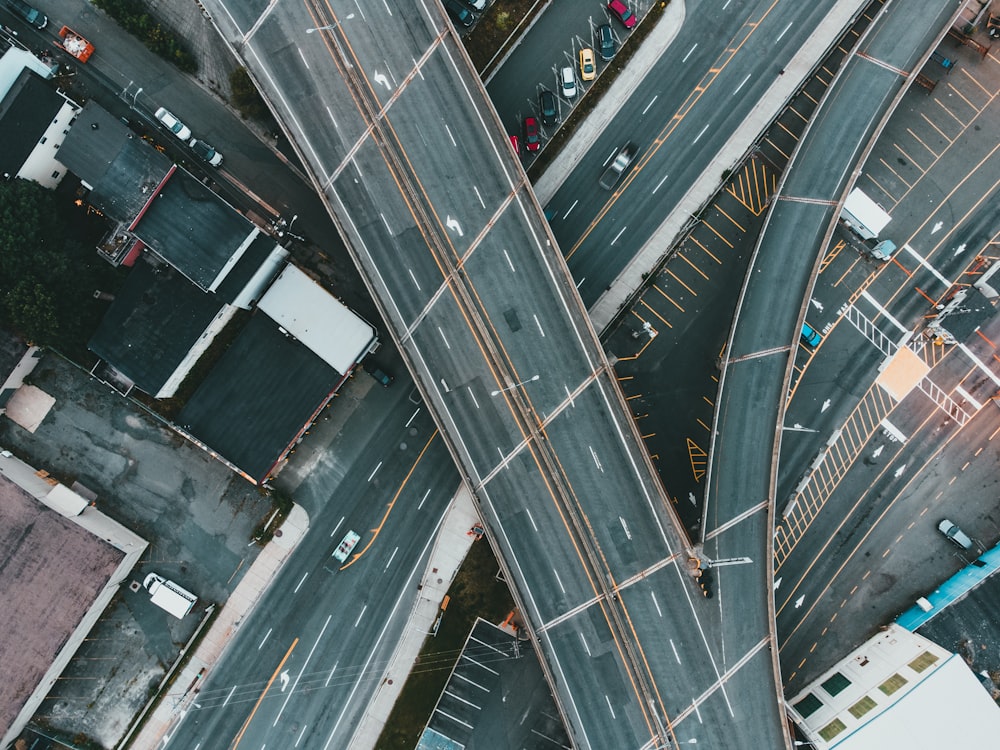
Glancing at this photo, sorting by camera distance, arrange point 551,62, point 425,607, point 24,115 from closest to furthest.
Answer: point 24,115
point 425,607
point 551,62

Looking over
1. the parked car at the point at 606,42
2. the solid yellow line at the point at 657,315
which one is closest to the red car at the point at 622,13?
the parked car at the point at 606,42

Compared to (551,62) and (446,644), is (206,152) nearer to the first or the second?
(551,62)

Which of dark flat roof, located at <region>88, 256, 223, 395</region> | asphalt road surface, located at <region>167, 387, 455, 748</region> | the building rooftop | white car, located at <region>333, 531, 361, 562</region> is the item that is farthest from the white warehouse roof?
the building rooftop

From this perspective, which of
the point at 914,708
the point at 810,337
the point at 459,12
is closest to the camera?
the point at 914,708

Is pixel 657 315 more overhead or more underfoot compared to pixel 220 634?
more overhead

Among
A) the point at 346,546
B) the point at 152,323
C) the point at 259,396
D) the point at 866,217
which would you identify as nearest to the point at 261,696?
the point at 346,546

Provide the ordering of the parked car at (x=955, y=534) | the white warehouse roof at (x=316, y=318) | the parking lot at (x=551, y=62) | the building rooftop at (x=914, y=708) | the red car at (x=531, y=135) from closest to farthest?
the building rooftop at (x=914, y=708)
the white warehouse roof at (x=316, y=318)
the parked car at (x=955, y=534)
the red car at (x=531, y=135)
the parking lot at (x=551, y=62)

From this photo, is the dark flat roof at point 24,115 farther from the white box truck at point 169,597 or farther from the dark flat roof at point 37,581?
the white box truck at point 169,597

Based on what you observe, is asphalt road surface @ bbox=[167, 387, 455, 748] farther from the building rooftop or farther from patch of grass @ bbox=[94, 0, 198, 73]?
the building rooftop

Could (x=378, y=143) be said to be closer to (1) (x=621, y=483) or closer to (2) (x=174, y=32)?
(2) (x=174, y=32)
